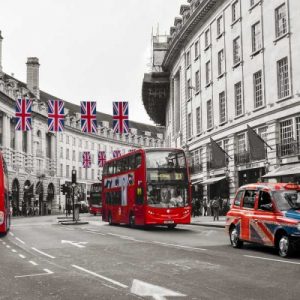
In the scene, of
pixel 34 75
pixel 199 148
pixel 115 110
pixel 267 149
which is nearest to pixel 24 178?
pixel 34 75

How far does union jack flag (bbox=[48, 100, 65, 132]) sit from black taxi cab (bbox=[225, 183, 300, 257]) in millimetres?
21415

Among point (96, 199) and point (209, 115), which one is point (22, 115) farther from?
point (96, 199)

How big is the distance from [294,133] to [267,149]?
2.82 m

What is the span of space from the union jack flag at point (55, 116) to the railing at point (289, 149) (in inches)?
540

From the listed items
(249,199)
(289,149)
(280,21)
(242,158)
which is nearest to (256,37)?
(280,21)

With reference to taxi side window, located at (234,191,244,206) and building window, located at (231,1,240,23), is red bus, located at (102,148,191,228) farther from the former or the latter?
building window, located at (231,1,240,23)

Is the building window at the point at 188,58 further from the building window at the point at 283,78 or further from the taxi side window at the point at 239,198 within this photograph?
the taxi side window at the point at 239,198

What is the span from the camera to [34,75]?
89000 mm

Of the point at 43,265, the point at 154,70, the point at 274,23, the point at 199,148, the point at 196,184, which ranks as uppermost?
the point at 154,70

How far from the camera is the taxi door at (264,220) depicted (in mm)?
14422

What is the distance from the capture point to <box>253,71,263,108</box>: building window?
34.2m

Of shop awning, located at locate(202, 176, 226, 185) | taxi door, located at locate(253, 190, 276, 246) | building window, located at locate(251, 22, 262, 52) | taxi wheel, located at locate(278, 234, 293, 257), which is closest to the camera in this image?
taxi wheel, located at locate(278, 234, 293, 257)

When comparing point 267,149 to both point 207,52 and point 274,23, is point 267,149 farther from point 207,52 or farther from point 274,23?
point 207,52

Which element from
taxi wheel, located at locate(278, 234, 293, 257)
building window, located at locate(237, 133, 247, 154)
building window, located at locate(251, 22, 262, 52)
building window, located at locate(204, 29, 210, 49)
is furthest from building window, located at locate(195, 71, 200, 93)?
taxi wheel, located at locate(278, 234, 293, 257)
